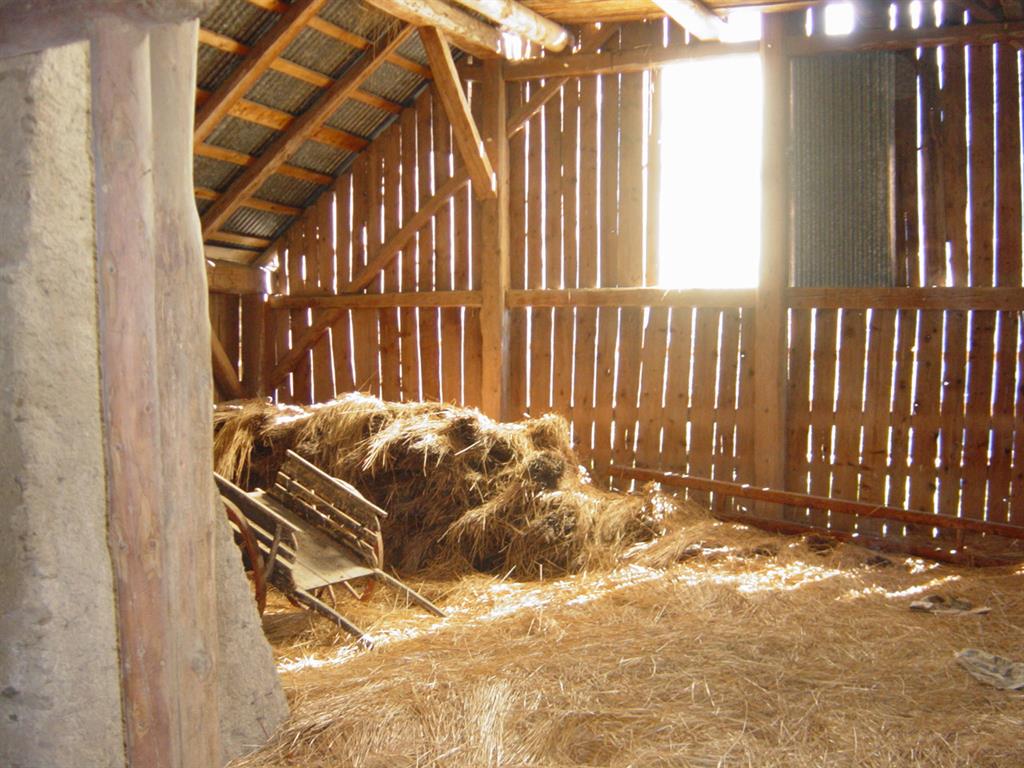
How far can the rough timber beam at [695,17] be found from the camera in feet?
19.2

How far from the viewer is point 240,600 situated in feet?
10.2

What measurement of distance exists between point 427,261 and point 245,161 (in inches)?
61.3

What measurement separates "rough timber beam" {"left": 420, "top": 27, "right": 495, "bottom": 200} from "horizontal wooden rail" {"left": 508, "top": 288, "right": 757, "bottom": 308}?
813 mm

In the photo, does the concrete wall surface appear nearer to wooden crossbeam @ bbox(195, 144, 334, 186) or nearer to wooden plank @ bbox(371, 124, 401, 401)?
wooden crossbeam @ bbox(195, 144, 334, 186)

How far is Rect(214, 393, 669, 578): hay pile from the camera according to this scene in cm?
564

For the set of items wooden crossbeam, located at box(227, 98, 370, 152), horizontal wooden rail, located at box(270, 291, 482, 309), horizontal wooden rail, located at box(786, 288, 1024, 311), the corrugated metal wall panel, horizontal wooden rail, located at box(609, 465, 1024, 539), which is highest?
wooden crossbeam, located at box(227, 98, 370, 152)

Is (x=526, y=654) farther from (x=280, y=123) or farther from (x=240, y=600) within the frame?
(x=280, y=123)

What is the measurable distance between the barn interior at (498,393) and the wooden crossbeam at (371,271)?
4 centimetres

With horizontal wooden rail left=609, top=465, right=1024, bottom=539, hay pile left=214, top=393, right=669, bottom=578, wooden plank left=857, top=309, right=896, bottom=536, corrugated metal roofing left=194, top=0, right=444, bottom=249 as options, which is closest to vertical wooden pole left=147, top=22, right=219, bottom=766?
hay pile left=214, top=393, right=669, bottom=578

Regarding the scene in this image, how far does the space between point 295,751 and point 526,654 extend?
118 cm

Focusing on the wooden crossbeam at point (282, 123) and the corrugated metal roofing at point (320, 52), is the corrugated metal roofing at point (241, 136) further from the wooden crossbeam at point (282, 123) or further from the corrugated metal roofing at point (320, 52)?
the corrugated metal roofing at point (320, 52)

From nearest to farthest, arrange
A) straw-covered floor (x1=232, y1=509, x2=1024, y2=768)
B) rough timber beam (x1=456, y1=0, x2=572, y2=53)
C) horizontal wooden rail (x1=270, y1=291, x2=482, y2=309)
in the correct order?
1. straw-covered floor (x1=232, y1=509, x2=1024, y2=768)
2. rough timber beam (x1=456, y1=0, x2=572, y2=53)
3. horizontal wooden rail (x1=270, y1=291, x2=482, y2=309)

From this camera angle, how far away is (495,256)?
7312 mm

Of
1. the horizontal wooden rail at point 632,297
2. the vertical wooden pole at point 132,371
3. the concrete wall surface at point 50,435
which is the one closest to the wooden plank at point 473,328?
the horizontal wooden rail at point 632,297
